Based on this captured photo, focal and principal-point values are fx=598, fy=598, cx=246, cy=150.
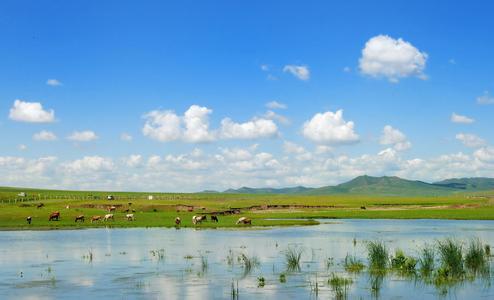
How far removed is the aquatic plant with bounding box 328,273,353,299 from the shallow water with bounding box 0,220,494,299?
29 cm

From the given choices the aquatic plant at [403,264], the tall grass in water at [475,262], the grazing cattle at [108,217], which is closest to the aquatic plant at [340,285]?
the aquatic plant at [403,264]

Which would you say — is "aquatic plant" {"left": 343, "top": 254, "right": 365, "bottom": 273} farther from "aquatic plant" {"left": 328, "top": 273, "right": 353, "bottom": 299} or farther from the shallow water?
"aquatic plant" {"left": 328, "top": 273, "right": 353, "bottom": 299}

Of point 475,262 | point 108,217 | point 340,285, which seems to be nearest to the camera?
point 340,285

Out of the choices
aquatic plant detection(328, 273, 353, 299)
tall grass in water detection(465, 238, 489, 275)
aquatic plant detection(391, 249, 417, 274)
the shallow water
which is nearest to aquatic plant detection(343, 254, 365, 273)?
the shallow water

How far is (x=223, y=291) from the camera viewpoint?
24.9 metres

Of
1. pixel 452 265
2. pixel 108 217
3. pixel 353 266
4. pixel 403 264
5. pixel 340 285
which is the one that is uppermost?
pixel 108 217

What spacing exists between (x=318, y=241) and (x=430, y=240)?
8.93 metres

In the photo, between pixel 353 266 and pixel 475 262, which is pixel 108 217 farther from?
pixel 475 262

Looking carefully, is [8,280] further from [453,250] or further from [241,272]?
[453,250]

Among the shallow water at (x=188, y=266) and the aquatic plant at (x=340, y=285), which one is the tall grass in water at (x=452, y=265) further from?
the aquatic plant at (x=340, y=285)

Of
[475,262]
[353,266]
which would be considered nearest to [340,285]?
[353,266]

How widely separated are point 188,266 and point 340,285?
1015cm

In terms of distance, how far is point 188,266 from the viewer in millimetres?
33062

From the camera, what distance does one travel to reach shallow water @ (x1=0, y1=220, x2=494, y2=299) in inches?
971
